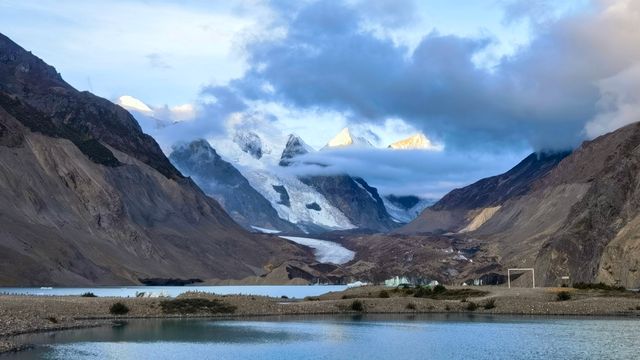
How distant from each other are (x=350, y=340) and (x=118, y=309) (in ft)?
101

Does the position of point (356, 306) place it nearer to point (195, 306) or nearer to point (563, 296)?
point (195, 306)

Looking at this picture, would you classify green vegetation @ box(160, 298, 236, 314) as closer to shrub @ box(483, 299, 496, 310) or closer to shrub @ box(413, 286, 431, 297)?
shrub @ box(483, 299, 496, 310)

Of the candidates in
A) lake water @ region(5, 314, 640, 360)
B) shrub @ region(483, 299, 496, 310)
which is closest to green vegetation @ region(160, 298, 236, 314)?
lake water @ region(5, 314, 640, 360)

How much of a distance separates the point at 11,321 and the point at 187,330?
13.6 meters

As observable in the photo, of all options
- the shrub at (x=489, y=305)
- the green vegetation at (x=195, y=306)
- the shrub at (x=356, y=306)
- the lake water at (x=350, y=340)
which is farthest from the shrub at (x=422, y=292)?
the green vegetation at (x=195, y=306)

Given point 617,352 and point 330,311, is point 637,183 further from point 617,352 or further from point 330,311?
point 617,352

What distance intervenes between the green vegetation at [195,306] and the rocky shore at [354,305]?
0.14m

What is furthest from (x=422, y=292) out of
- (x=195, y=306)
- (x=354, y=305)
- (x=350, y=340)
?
(x=350, y=340)

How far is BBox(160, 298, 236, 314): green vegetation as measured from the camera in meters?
Answer: 94.2

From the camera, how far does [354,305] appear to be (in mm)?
101938

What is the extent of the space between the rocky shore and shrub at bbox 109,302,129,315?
46 centimetres

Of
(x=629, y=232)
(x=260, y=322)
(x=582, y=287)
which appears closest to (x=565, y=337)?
(x=260, y=322)

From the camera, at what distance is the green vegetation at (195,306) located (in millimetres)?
94188

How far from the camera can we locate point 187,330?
76.9 meters
